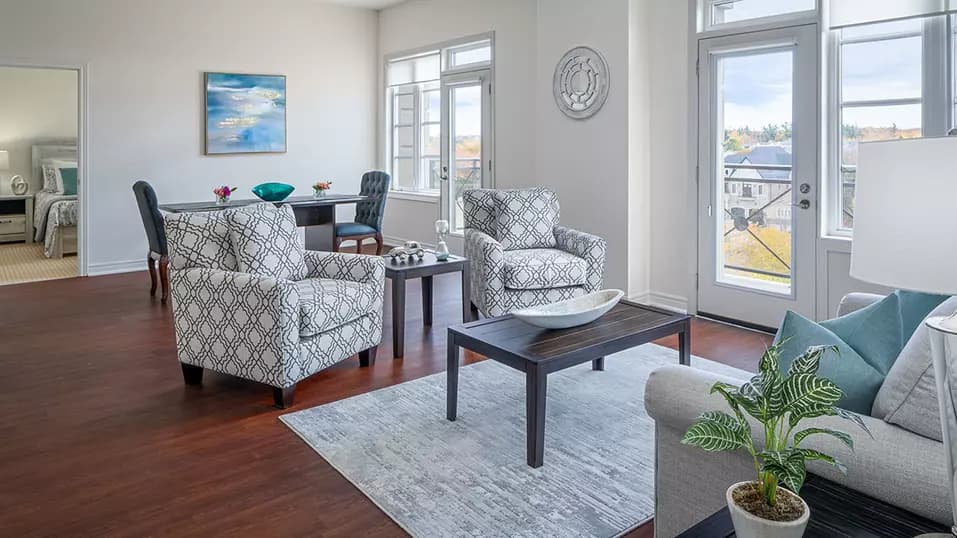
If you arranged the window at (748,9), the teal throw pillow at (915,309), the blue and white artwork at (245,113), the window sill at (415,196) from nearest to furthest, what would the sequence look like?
the teal throw pillow at (915,309), the window at (748,9), the blue and white artwork at (245,113), the window sill at (415,196)

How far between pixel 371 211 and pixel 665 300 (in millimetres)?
3312

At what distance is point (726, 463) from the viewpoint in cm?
175

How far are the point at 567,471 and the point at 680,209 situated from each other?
3.13 meters

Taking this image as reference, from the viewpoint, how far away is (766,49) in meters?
4.66

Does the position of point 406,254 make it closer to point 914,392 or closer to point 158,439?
point 158,439

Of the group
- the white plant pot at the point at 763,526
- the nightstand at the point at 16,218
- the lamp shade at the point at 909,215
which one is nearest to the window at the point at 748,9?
the lamp shade at the point at 909,215

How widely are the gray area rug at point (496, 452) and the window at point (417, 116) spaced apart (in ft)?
15.4

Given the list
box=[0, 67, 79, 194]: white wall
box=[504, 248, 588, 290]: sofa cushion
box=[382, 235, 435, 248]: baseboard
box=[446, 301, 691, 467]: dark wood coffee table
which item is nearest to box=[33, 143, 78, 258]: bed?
box=[0, 67, 79, 194]: white wall

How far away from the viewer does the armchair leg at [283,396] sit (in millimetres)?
3426

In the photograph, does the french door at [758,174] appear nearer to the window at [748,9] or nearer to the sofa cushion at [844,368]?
the window at [748,9]

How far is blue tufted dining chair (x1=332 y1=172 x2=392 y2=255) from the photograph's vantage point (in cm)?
721

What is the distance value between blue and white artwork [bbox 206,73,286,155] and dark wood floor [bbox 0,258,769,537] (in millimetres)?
3129

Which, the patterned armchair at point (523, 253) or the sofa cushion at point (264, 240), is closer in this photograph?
the sofa cushion at point (264, 240)

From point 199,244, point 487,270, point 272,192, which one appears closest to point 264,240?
point 199,244
